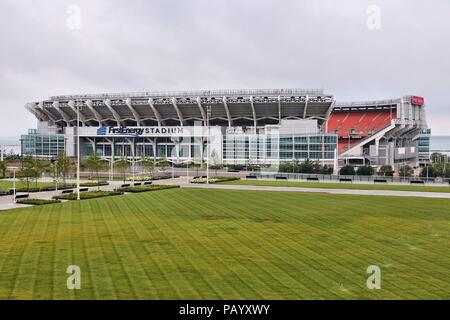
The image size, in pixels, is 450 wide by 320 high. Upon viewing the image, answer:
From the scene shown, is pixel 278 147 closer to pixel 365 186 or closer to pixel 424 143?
pixel 365 186

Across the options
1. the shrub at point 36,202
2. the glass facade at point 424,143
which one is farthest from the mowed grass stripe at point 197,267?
the glass facade at point 424,143

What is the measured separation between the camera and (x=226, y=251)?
20.4 meters

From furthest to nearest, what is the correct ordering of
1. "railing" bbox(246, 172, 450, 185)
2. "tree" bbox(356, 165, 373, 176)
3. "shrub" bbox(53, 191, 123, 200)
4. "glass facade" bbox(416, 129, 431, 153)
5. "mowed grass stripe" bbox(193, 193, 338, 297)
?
"glass facade" bbox(416, 129, 431, 153)
"tree" bbox(356, 165, 373, 176)
"railing" bbox(246, 172, 450, 185)
"shrub" bbox(53, 191, 123, 200)
"mowed grass stripe" bbox(193, 193, 338, 297)

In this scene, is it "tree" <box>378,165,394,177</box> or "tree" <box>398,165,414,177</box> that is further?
"tree" <box>398,165,414,177</box>

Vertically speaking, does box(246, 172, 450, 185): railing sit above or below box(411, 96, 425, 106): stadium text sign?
below

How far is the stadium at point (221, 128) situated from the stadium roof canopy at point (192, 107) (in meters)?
0.25

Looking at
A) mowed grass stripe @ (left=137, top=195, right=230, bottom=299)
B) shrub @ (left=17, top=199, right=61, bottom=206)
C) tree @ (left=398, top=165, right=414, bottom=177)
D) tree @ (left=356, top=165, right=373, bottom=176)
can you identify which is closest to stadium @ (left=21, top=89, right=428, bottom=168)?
tree @ (left=398, top=165, right=414, bottom=177)

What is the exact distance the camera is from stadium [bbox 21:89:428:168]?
10850cm

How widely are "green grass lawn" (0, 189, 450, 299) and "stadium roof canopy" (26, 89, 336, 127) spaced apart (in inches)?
2988

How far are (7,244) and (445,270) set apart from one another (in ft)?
64.7

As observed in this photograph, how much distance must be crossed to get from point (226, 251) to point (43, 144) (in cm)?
12690

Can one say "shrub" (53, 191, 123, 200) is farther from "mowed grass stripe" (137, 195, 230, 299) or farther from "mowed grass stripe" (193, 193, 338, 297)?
"mowed grass stripe" (137, 195, 230, 299)

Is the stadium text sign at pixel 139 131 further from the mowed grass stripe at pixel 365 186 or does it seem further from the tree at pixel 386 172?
the mowed grass stripe at pixel 365 186

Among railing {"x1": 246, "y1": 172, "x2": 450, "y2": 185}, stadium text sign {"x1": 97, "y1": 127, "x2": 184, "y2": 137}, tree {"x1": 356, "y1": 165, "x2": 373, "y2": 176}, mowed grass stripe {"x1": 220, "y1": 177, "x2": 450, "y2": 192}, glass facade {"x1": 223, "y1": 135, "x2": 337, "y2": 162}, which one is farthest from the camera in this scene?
stadium text sign {"x1": 97, "y1": 127, "x2": 184, "y2": 137}
